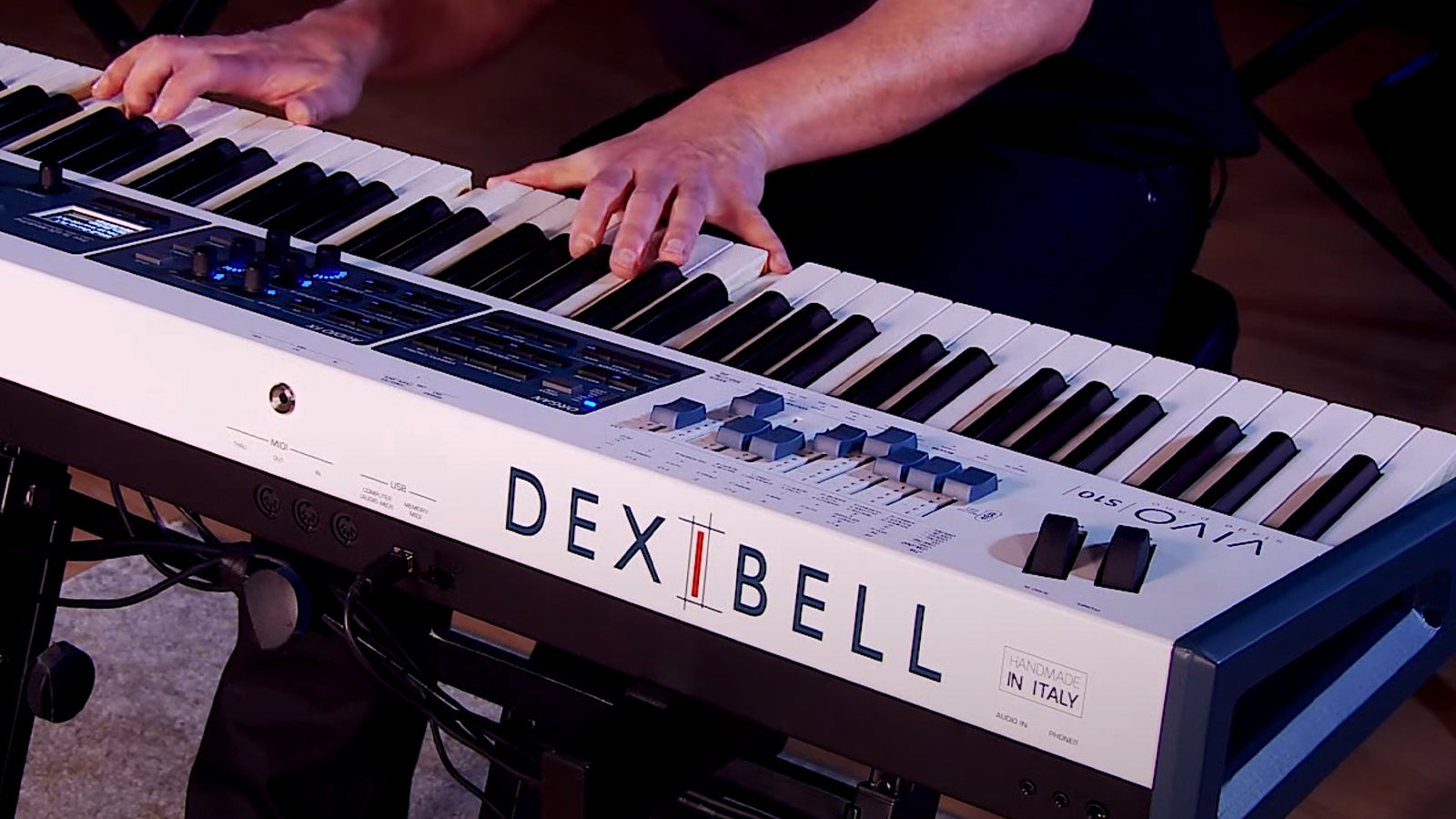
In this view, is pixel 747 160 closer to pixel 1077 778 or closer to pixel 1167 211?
pixel 1167 211

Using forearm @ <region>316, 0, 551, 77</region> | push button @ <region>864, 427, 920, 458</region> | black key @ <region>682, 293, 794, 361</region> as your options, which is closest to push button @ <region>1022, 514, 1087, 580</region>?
push button @ <region>864, 427, 920, 458</region>

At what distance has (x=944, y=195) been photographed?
66.2 inches

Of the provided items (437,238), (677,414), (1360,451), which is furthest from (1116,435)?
(437,238)

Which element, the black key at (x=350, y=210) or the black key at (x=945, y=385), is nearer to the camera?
the black key at (x=945, y=385)

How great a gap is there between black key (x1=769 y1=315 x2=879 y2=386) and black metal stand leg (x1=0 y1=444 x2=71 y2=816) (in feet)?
1.98

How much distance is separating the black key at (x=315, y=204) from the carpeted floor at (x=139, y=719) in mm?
882

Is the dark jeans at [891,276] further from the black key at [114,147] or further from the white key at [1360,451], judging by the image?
the white key at [1360,451]

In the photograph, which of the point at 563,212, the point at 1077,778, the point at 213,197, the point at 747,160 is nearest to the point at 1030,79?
the point at 747,160

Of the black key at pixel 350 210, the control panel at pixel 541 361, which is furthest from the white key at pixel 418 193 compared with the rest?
the control panel at pixel 541 361

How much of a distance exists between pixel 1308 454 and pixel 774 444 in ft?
1.01

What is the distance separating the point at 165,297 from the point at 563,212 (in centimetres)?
35

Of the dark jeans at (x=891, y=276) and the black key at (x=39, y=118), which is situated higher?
the black key at (x=39, y=118)

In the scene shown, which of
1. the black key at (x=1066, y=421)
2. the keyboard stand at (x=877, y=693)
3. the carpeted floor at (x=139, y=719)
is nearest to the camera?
the keyboard stand at (x=877, y=693)

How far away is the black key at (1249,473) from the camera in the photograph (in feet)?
3.34
